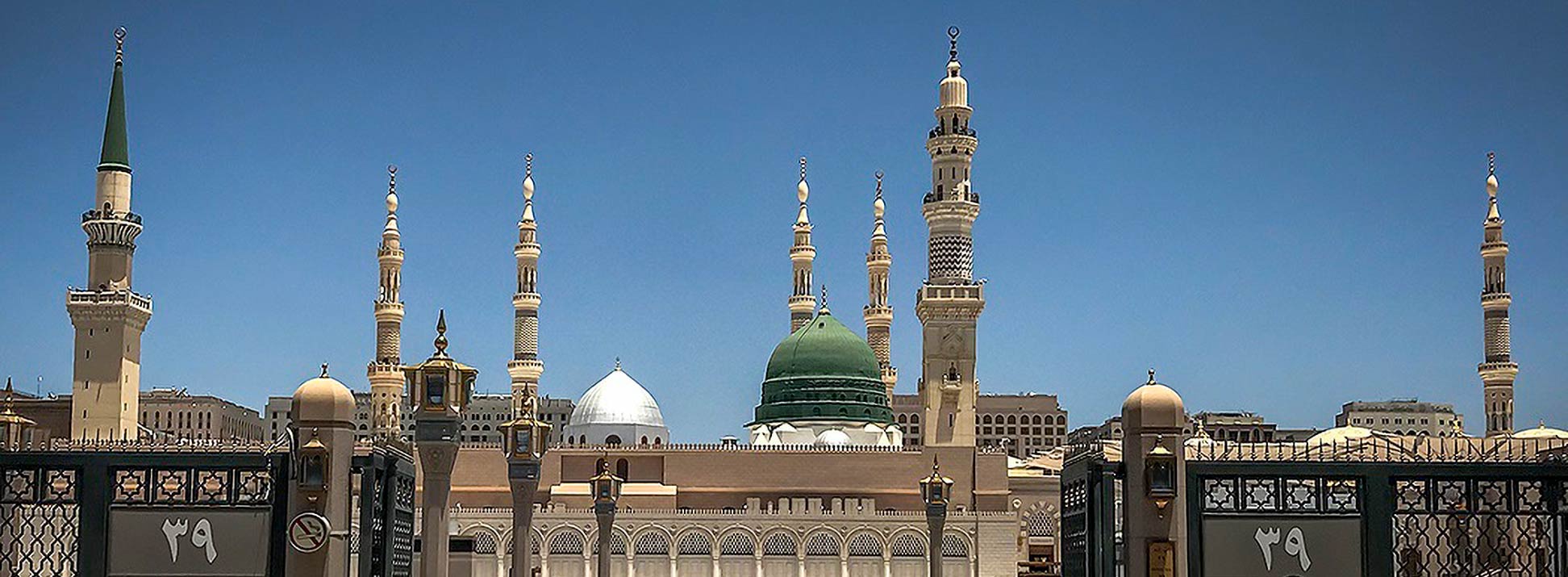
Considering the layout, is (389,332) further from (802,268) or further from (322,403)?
(322,403)

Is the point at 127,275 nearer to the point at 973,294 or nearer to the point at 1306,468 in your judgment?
the point at 973,294

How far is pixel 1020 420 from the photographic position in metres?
120

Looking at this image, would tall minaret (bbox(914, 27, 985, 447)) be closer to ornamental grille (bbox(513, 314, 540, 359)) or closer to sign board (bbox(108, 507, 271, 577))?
ornamental grille (bbox(513, 314, 540, 359))

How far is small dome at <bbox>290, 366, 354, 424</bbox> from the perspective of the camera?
15.1m

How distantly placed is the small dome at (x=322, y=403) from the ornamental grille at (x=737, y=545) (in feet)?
128

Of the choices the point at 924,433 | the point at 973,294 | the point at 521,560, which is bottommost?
the point at 521,560

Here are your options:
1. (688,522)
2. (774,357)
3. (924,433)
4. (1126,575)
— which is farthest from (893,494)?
(1126,575)

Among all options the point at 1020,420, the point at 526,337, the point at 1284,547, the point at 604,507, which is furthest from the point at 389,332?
the point at 1020,420

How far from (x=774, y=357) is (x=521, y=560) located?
36864 mm

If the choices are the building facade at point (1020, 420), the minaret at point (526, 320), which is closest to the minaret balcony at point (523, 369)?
the minaret at point (526, 320)

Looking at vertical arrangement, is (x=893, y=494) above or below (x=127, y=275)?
below

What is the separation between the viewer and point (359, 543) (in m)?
15.1

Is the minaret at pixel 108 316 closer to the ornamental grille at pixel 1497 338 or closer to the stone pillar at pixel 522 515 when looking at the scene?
the stone pillar at pixel 522 515

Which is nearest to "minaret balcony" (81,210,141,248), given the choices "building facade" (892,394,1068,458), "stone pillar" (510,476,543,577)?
"stone pillar" (510,476,543,577)
